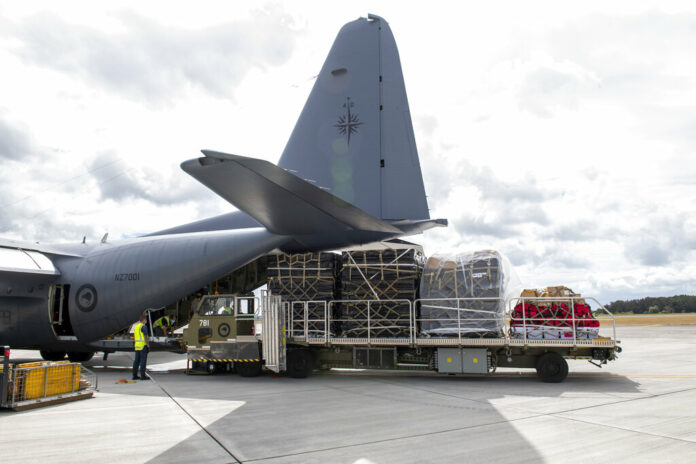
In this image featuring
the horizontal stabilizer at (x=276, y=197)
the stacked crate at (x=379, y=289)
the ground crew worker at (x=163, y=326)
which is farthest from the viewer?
the ground crew worker at (x=163, y=326)

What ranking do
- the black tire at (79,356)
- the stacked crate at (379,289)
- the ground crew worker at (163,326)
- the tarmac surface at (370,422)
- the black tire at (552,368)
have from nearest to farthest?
the tarmac surface at (370,422) < the black tire at (552,368) < the stacked crate at (379,289) < the ground crew worker at (163,326) < the black tire at (79,356)

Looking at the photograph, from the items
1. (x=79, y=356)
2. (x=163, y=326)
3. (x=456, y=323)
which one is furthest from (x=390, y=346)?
(x=79, y=356)

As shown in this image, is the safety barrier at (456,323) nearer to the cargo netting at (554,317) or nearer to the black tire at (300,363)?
the cargo netting at (554,317)

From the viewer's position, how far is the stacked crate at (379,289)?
1260cm

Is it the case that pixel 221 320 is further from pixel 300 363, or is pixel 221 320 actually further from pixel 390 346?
pixel 390 346

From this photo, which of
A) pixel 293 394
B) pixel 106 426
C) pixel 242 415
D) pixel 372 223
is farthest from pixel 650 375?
pixel 106 426

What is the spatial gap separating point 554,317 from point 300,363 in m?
6.26

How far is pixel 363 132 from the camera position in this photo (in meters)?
13.8

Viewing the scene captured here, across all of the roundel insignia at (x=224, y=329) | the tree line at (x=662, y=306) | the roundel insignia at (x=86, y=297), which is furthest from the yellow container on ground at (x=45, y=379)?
the tree line at (x=662, y=306)

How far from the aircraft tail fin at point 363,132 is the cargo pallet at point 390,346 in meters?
2.91

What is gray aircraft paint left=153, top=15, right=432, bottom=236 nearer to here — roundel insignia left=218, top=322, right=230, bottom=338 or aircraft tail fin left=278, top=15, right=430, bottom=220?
aircraft tail fin left=278, top=15, right=430, bottom=220

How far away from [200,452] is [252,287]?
10862 millimetres

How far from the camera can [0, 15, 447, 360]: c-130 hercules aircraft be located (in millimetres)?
13125

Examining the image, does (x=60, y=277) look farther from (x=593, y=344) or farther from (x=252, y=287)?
(x=593, y=344)
